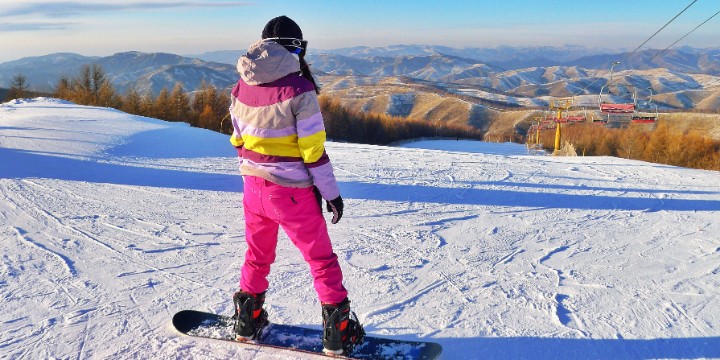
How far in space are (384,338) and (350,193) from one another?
422 cm

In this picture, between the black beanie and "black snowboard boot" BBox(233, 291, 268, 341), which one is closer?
the black beanie

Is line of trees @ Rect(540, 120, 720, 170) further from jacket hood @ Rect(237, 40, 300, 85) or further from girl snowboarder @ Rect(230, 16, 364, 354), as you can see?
jacket hood @ Rect(237, 40, 300, 85)

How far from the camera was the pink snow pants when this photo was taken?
256cm

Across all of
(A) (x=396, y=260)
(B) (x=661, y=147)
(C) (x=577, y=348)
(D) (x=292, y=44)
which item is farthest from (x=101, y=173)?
(B) (x=661, y=147)

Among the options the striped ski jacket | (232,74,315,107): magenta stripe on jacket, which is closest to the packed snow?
the striped ski jacket

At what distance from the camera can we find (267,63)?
241 centimetres

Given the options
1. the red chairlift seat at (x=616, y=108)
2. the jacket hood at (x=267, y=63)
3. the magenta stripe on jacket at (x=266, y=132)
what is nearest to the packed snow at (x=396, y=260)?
the magenta stripe on jacket at (x=266, y=132)

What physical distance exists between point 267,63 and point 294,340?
1.51 metres

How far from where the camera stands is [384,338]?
2.85 metres

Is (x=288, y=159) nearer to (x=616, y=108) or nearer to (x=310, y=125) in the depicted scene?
(x=310, y=125)

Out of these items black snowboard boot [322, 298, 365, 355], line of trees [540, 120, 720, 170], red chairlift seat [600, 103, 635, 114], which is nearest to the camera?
black snowboard boot [322, 298, 365, 355]

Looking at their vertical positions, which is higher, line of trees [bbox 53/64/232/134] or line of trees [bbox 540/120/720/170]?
line of trees [bbox 53/64/232/134]

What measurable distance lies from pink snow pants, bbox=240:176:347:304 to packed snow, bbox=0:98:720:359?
55 centimetres

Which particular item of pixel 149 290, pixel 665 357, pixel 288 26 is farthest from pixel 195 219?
pixel 665 357
